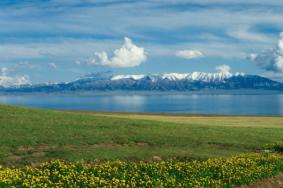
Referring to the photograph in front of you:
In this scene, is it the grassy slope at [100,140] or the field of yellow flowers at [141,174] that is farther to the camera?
the grassy slope at [100,140]

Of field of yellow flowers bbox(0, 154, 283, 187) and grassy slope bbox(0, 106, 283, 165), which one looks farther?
grassy slope bbox(0, 106, 283, 165)

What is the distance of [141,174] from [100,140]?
9.22m

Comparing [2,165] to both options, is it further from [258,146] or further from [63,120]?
[258,146]

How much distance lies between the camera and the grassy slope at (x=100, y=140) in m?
26.5

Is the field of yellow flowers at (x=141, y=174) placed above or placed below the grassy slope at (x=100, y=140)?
below

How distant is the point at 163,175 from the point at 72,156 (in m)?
6.46

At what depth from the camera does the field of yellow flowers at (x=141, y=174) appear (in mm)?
19297

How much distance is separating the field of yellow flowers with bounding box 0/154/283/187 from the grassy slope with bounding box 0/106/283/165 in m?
3.05

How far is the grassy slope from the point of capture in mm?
26500

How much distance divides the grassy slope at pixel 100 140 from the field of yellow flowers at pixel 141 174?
3053 millimetres

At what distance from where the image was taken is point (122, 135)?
3253 cm

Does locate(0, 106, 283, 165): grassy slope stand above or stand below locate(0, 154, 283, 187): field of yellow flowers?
above

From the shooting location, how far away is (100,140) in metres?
30.4

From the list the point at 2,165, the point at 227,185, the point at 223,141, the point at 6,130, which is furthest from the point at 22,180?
the point at 223,141
